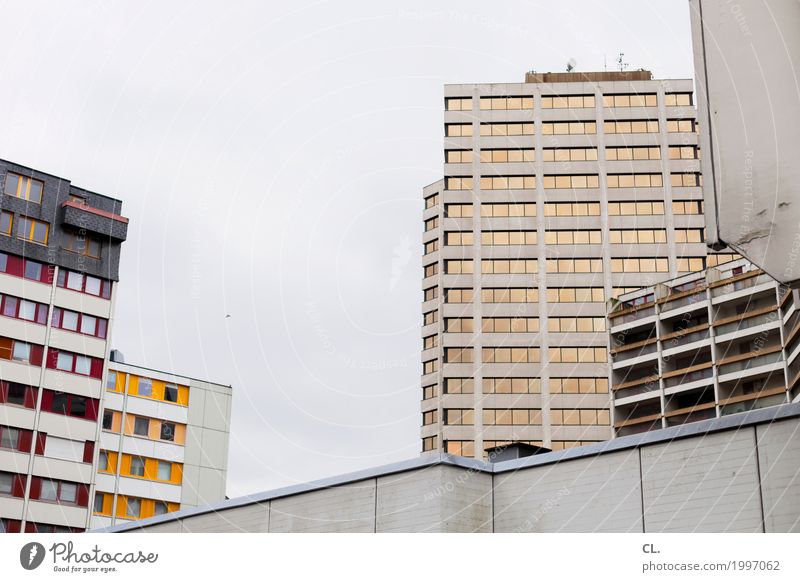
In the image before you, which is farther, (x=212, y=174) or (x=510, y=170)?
(x=510, y=170)

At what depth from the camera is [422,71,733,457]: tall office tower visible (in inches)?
3752

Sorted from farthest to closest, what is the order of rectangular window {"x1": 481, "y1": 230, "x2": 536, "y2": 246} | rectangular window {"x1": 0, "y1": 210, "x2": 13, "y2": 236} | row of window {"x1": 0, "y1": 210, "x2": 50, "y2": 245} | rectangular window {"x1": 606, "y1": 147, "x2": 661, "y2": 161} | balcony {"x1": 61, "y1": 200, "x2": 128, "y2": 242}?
rectangular window {"x1": 606, "y1": 147, "x2": 661, "y2": 161}
rectangular window {"x1": 481, "y1": 230, "x2": 536, "y2": 246}
balcony {"x1": 61, "y1": 200, "x2": 128, "y2": 242}
row of window {"x1": 0, "y1": 210, "x2": 50, "y2": 245}
rectangular window {"x1": 0, "y1": 210, "x2": 13, "y2": 236}

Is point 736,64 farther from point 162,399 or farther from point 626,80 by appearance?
point 626,80

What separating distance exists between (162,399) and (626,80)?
2323 inches

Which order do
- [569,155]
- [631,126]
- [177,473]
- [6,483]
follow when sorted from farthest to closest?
1. [631,126]
2. [569,155]
3. [177,473]
4. [6,483]

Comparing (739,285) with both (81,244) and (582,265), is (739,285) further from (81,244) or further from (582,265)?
(81,244)

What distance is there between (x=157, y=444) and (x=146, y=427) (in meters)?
1.66

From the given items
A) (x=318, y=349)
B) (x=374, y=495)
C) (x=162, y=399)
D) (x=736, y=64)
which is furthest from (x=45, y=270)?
(x=736, y=64)

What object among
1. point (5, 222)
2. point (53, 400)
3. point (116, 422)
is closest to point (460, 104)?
point (116, 422)

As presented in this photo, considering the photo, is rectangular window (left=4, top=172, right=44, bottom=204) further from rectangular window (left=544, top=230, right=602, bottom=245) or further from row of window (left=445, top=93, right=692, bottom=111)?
rectangular window (left=544, top=230, right=602, bottom=245)

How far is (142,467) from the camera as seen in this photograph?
258 feet

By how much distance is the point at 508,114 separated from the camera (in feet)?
344

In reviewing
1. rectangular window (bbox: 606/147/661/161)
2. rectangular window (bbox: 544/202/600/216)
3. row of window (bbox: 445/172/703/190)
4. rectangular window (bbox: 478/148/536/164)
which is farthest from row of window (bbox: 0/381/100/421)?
rectangular window (bbox: 606/147/661/161)
